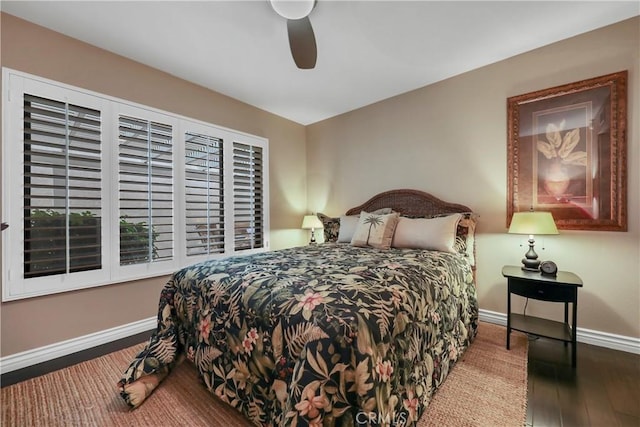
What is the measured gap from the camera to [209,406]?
1563 mm

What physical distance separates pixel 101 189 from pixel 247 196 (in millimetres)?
1601

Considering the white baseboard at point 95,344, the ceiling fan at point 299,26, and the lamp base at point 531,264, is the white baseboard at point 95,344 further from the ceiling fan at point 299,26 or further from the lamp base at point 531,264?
the ceiling fan at point 299,26

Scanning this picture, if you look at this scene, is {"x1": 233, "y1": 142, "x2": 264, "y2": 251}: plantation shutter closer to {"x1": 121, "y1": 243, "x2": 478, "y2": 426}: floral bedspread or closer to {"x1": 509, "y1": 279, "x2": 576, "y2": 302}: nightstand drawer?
{"x1": 121, "y1": 243, "x2": 478, "y2": 426}: floral bedspread

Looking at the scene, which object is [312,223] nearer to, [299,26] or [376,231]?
[376,231]

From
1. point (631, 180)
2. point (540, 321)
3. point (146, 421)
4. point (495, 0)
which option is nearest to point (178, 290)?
point (146, 421)

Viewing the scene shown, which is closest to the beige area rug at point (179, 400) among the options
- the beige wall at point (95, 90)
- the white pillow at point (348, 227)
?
the beige wall at point (95, 90)

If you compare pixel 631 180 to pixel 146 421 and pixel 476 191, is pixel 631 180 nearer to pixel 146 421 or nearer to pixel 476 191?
pixel 476 191

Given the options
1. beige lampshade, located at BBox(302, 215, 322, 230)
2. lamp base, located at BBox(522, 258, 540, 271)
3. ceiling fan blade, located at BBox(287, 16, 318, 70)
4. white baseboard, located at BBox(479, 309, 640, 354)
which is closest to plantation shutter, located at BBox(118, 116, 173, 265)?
ceiling fan blade, located at BBox(287, 16, 318, 70)

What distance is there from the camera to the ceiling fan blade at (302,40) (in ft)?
5.66

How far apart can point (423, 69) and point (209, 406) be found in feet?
11.4

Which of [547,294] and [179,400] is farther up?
[547,294]

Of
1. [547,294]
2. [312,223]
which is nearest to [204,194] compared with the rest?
[312,223]

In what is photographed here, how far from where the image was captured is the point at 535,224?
2.15 meters

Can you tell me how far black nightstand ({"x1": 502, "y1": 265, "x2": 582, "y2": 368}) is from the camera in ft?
6.29
